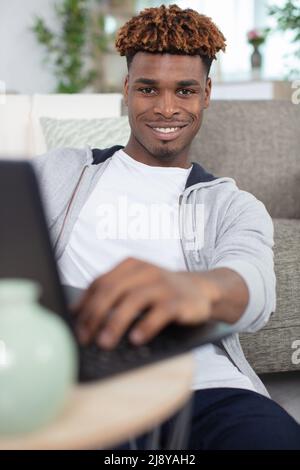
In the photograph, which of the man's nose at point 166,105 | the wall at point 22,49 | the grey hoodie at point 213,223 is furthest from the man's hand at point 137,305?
the wall at point 22,49

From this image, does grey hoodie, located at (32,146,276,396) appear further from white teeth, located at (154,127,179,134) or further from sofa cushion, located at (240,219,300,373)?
sofa cushion, located at (240,219,300,373)

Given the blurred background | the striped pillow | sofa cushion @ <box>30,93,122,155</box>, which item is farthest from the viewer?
the blurred background

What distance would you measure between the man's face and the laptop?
0.81 m

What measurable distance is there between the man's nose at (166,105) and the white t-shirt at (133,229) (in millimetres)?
109

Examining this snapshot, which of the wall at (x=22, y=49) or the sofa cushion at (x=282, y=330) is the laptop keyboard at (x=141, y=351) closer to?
the sofa cushion at (x=282, y=330)

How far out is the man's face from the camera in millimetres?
1413

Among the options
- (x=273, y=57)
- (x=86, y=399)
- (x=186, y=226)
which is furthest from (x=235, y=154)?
(x=273, y=57)

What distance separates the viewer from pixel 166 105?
1410 mm

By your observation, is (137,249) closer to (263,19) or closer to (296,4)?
(296,4)

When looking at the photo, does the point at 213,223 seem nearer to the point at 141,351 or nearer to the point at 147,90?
the point at 147,90

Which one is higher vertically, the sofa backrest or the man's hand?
the man's hand

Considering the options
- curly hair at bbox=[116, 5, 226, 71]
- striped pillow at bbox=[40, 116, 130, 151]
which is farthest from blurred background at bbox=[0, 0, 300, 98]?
curly hair at bbox=[116, 5, 226, 71]
